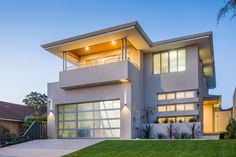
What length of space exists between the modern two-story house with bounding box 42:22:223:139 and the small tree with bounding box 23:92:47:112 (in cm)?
1644

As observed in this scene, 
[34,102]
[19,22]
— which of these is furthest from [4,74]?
[19,22]

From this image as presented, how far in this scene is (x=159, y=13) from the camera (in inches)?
913

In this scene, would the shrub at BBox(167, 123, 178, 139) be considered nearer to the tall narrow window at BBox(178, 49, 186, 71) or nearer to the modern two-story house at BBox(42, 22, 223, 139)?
the modern two-story house at BBox(42, 22, 223, 139)

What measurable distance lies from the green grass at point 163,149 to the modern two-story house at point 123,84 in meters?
4.55

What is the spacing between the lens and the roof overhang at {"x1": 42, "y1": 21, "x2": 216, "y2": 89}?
18.0 meters

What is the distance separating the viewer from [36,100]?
3950cm

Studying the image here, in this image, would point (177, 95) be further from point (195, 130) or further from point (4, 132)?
point (4, 132)

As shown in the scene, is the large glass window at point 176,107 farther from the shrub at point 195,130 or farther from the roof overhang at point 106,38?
the roof overhang at point 106,38

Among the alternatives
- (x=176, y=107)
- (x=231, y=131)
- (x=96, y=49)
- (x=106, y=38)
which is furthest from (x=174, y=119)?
(x=96, y=49)

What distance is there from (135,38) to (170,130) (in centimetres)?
646

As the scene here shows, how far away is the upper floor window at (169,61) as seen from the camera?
66.4 ft

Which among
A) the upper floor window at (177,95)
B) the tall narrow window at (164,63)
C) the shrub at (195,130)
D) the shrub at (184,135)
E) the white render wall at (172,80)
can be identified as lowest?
the shrub at (184,135)

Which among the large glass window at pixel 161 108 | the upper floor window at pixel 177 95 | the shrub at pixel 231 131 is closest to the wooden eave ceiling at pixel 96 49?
the upper floor window at pixel 177 95

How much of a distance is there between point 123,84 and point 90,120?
3720 millimetres
